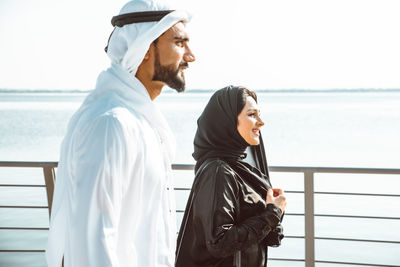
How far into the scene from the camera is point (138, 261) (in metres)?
1.34

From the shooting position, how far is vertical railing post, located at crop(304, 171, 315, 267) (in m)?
3.12

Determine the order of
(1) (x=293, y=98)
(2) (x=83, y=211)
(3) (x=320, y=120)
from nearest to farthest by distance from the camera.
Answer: (2) (x=83, y=211) < (3) (x=320, y=120) < (1) (x=293, y=98)

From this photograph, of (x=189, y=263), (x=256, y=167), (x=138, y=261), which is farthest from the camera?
(x=256, y=167)

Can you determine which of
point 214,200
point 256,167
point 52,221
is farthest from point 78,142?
point 256,167

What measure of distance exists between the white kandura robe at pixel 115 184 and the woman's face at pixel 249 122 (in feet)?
2.56

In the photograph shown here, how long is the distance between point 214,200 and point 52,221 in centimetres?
77

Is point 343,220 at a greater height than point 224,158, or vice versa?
point 224,158

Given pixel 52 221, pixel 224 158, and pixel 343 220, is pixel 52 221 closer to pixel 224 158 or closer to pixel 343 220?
pixel 224 158

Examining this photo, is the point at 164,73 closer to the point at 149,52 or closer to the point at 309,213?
the point at 149,52

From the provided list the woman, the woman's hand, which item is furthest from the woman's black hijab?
the woman's hand

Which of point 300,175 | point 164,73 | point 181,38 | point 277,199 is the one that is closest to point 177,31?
point 181,38

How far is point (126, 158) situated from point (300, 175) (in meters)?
12.0

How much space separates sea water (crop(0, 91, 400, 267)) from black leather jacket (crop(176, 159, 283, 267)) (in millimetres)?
4375

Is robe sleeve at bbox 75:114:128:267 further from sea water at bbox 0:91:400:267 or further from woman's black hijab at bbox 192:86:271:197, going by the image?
sea water at bbox 0:91:400:267
